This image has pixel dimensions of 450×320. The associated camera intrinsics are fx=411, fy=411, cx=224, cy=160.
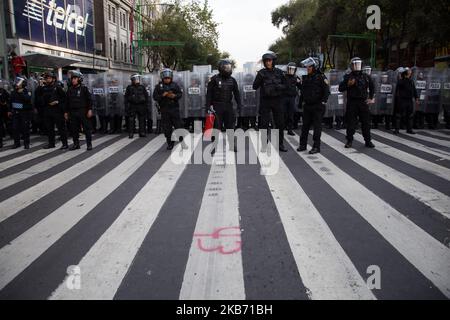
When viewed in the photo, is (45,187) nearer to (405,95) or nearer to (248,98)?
(248,98)

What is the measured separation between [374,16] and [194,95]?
1609 cm

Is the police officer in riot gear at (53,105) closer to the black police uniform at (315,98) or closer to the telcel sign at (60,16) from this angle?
the black police uniform at (315,98)

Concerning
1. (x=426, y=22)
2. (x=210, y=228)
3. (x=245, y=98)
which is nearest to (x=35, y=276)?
(x=210, y=228)

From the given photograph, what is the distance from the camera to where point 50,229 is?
14.6 ft

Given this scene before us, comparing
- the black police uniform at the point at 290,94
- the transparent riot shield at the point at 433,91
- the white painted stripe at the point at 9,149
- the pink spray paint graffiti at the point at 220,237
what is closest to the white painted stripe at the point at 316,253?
the pink spray paint graffiti at the point at 220,237

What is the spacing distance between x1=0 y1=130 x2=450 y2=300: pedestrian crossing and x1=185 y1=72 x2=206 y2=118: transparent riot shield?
6403mm

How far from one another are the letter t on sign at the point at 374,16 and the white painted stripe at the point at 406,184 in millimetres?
17677

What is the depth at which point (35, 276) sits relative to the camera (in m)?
3.31

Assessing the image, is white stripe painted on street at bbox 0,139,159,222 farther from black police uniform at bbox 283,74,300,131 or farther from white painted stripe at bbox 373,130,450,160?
white painted stripe at bbox 373,130,450,160

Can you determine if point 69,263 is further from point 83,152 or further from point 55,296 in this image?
point 83,152

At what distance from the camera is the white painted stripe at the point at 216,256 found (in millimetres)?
3010

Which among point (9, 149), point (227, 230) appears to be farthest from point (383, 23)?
point (227, 230)
